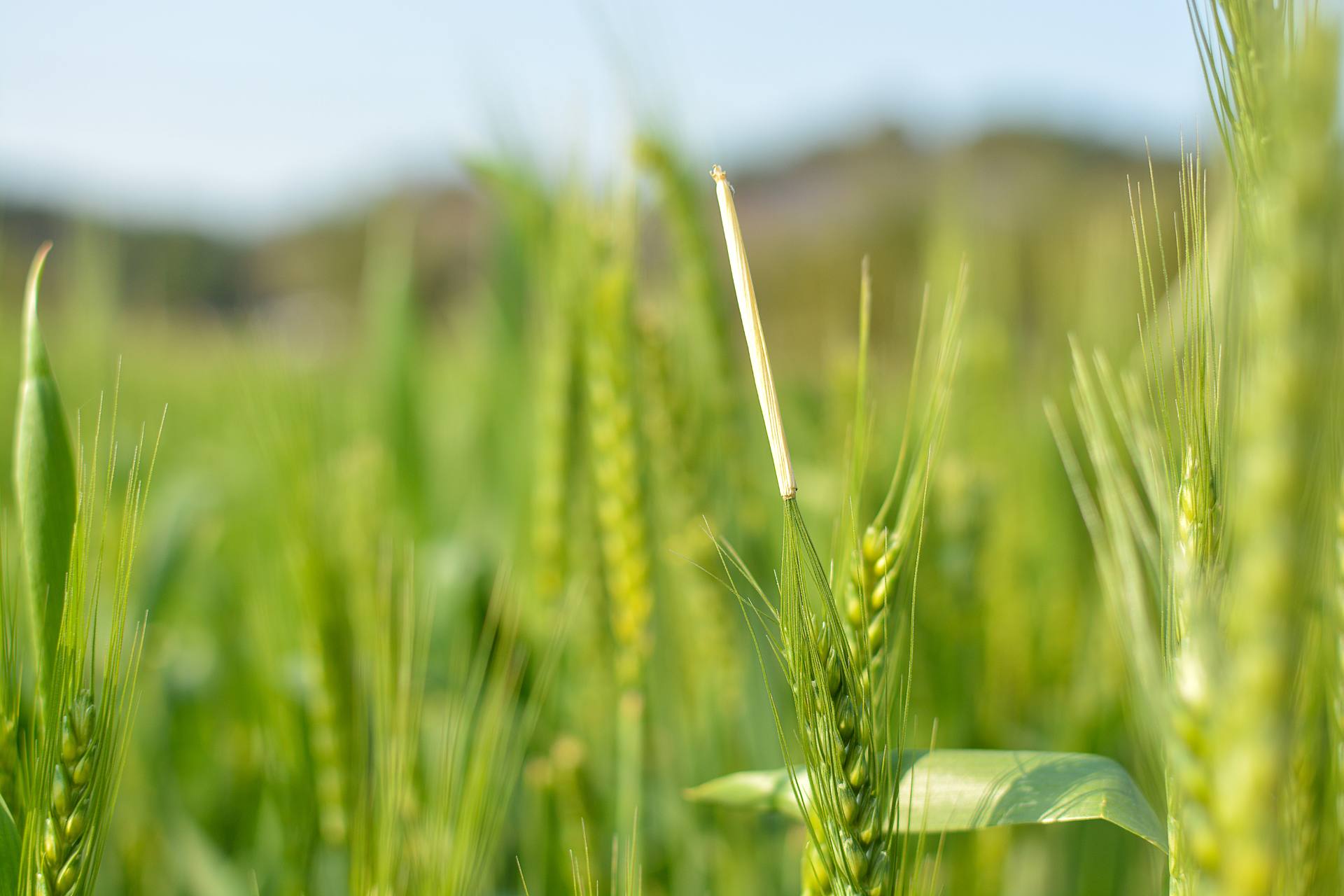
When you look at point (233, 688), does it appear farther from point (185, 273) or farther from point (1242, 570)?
point (185, 273)

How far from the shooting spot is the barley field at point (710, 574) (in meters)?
0.23

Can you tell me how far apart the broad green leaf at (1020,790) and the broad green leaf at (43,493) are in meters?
0.26

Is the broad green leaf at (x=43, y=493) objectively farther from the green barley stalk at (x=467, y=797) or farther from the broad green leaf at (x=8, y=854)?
the green barley stalk at (x=467, y=797)

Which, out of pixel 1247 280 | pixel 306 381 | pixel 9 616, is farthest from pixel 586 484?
pixel 1247 280

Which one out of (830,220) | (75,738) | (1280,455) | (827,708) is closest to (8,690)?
(75,738)

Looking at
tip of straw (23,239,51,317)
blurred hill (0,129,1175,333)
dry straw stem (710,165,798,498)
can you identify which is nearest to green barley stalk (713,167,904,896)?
dry straw stem (710,165,798,498)

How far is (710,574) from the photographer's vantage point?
27cm

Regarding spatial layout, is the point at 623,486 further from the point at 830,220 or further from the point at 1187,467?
the point at 830,220

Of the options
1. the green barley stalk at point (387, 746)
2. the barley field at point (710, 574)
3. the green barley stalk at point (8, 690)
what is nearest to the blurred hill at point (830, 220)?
the barley field at point (710, 574)

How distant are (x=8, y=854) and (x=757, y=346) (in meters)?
0.29

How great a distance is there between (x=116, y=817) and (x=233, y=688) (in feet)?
0.47

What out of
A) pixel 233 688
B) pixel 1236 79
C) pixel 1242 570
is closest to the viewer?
pixel 1242 570

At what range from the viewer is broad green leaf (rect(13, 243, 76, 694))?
0.31m

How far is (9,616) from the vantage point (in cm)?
33
